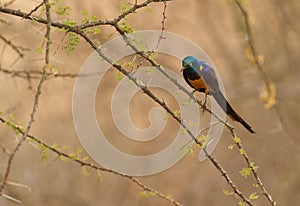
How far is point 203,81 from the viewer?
9.71ft

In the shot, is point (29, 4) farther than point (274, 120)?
No

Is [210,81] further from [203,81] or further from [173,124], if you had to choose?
[173,124]

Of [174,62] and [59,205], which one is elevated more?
[174,62]

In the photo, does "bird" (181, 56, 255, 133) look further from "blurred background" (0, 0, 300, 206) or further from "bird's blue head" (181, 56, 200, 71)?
"blurred background" (0, 0, 300, 206)

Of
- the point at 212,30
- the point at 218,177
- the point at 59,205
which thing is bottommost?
the point at 59,205

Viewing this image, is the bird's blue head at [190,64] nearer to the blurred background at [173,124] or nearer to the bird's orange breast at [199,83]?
the bird's orange breast at [199,83]

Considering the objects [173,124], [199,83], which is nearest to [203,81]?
[199,83]

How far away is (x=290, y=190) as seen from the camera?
24.8 ft

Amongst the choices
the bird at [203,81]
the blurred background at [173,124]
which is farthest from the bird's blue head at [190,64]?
the blurred background at [173,124]

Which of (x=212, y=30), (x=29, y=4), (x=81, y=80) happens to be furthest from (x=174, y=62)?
(x=29, y=4)

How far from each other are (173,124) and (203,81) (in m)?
5.14

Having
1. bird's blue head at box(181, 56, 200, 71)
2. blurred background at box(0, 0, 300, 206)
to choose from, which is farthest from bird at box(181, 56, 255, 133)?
blurred background at box(0, 0, 300, 206)

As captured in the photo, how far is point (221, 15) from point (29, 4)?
7.82 ft

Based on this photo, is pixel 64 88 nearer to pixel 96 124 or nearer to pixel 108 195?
pixel 96 124
